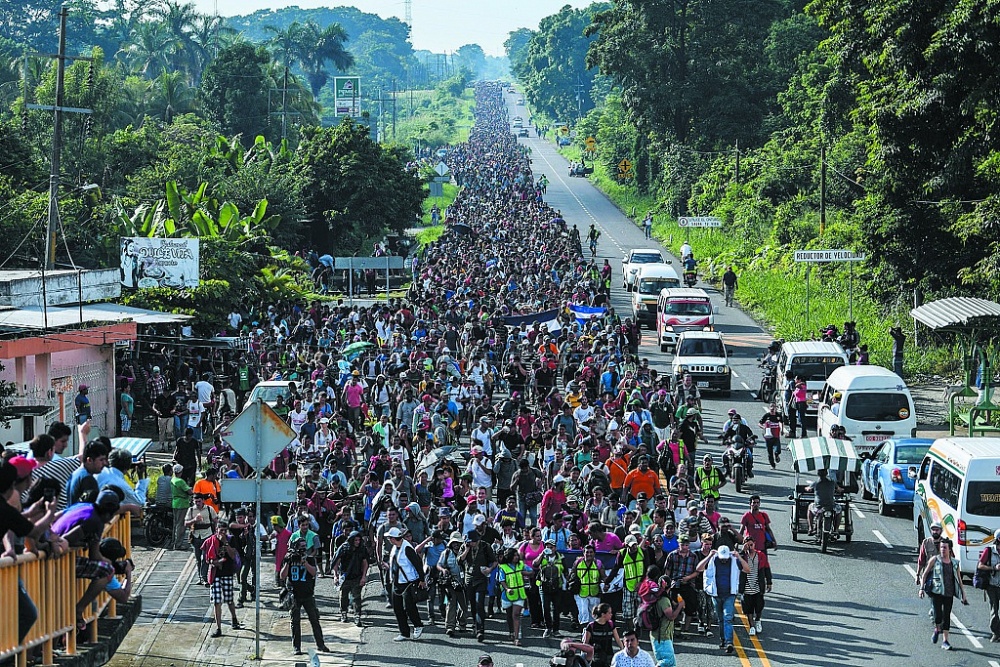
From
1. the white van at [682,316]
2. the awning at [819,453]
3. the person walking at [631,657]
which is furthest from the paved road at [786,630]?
the white van at [682,316]

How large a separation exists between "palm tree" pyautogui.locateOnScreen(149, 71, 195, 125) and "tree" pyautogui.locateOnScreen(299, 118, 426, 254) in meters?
34.9

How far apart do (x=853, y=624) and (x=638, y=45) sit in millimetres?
69285

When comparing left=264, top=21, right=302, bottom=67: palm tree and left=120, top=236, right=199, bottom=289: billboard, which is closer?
left=120, top=236, right=199, bottom=289: billboard

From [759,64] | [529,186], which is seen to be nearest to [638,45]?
[759,64]

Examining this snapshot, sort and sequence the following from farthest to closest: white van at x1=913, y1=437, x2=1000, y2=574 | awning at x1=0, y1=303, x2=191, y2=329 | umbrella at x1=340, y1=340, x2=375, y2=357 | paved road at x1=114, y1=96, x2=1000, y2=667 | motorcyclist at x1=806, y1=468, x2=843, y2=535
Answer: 1. umbrella at x1=340, y1=340, x2=375, y2=357
2. awning at x1=0, y1=303, x2=191, y2=329
3. motorcyclist at x1=806, y1=468, x2=843, y2=535
4. white van at x1=913, y1=437, x2=1000, y2=574
5. paved road at x1=114, y1=96, x2=1000, y2=667

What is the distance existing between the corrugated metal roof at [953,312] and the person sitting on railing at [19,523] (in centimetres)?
2355

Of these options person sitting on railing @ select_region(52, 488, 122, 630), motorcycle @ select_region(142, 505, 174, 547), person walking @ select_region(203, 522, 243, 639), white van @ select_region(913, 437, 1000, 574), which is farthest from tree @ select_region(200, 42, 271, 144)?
person sitting on railing @ select_region(52, 488, 122, 630)

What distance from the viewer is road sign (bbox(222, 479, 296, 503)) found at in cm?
1680

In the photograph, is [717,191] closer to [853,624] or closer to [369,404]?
[369,404]

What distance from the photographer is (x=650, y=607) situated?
16.8m

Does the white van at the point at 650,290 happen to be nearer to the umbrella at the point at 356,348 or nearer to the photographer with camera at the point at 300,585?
the umbrella at the point at 356,348

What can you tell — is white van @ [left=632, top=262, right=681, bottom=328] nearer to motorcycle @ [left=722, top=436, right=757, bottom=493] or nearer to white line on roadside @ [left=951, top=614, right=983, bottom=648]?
motorcycle @ [left=722, top=436, right=757, bottom=493]

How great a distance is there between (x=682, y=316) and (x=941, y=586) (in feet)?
82.8

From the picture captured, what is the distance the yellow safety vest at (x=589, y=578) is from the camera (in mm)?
17938
